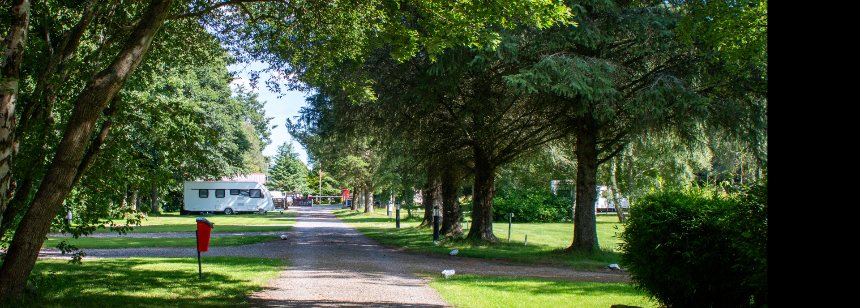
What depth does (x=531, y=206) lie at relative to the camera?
34125mm

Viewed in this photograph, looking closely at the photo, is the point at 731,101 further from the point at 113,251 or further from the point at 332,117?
the point at 113,251

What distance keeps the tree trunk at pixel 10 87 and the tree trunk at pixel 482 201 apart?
11877 mm

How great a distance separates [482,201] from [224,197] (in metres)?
30.4

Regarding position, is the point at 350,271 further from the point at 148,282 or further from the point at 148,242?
the point at 148,242

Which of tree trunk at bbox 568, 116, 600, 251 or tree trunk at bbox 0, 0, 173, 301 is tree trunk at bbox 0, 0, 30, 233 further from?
tree trunk at bbox 568, 116, 600, 251

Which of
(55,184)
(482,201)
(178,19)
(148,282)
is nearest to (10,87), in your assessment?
(55,184)

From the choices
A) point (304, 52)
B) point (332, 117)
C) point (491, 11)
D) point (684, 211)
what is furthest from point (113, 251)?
point (684, 211)

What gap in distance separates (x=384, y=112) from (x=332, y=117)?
2.57 m

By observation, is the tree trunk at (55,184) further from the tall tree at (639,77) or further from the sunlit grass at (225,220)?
the sunlit grass at (225,220)

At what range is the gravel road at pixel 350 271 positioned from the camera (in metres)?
7.09

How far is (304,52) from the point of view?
974cm

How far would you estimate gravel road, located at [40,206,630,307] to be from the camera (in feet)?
23.3

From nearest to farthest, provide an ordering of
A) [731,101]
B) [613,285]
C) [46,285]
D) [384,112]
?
[46,285], [613,285], [731,101], [384,112]

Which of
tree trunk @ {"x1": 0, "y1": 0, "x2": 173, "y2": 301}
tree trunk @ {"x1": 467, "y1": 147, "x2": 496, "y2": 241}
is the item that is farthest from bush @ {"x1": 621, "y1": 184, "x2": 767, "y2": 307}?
tree trunk @ {"x1": 467, "y1": 147, "x2": 496, "y2": 241}
